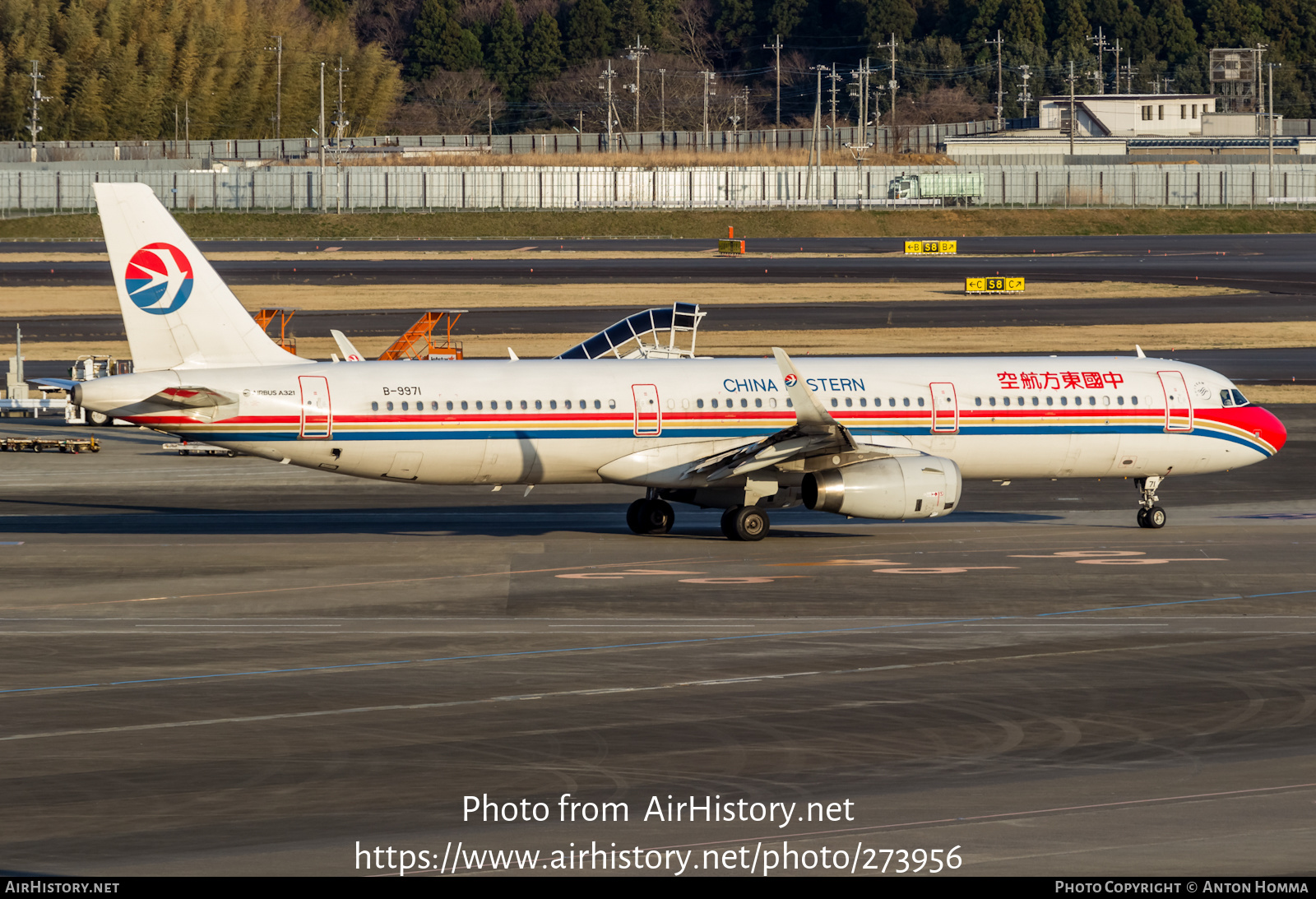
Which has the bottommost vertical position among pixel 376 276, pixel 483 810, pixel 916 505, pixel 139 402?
pixel 483 810

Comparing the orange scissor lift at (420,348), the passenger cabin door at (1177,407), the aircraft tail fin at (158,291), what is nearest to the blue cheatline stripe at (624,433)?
the passenger cabin door at (1177,407)

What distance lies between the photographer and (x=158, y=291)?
3662 cm

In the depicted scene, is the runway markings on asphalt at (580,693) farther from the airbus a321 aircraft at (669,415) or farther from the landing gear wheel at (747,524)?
the landing gear wheel at (747,524)

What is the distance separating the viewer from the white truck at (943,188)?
16688 cm

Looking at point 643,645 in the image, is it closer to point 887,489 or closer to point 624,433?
point 887,489

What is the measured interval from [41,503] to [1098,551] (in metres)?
26.4

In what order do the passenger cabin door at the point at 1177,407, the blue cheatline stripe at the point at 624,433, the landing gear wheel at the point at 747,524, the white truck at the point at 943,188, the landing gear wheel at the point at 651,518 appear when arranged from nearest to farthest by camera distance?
→ the blue cheatline stripe at the point at 624,433 → the landing gear wheel at the point at 747,524 → the landing gear wheel at the point at 651,518 → the passenger cabin door at the point at 1177,407 → the white truck at the point at 943,188

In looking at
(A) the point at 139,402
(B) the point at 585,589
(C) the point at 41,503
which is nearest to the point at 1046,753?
(B) the point at 585,589

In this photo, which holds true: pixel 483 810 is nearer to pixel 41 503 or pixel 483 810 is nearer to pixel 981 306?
pixel 41 503

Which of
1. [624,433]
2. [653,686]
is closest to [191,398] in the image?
[624,433]

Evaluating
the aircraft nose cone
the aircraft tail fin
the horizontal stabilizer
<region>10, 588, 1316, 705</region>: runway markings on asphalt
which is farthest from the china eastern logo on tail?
the aircraft nose cone

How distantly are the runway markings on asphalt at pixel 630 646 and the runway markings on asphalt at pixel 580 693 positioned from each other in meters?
0.20

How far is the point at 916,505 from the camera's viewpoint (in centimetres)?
3691

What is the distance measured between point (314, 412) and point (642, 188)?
134 meters
